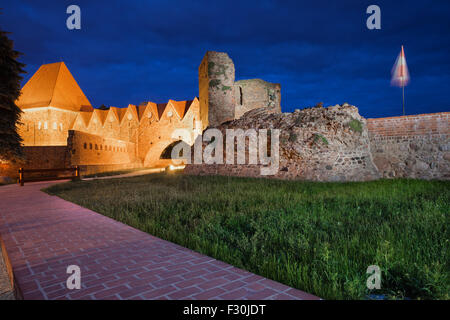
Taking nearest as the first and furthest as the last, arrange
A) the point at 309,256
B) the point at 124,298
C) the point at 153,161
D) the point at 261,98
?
the point at 124,298, the point at 309,256, the point at 261,98, the point at 153,161

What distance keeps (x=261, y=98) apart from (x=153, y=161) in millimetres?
19310

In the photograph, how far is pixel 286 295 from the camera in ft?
7.55

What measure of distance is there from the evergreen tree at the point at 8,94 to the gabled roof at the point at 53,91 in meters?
21.0

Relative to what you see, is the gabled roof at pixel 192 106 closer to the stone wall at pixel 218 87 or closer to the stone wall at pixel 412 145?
the stone wall at pixel 218 87

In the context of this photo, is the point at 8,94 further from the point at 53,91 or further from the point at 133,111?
the point at 53,91

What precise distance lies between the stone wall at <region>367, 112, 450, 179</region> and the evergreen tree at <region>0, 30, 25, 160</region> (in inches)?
870

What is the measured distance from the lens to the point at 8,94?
17766 millimetres

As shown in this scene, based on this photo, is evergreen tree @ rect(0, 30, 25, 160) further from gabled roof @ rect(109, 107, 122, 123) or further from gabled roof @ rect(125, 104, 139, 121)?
gabled roof @ rect(109, 107, 122, 123)

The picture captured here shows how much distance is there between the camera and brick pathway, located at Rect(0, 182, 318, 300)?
236 cm

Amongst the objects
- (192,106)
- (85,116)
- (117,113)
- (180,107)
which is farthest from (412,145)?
(85,116)

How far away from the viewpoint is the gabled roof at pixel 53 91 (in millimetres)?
37969
